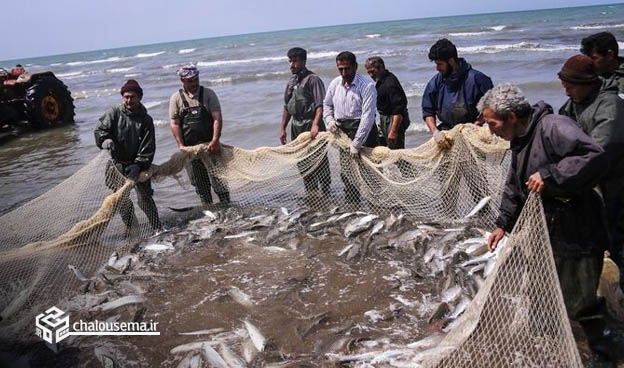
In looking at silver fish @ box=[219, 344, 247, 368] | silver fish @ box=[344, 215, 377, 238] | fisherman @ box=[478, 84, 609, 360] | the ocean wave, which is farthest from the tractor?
the ocean wave

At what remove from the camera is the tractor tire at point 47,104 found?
1675 centimetres

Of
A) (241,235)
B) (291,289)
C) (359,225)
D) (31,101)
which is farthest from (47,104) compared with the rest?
(291,289)

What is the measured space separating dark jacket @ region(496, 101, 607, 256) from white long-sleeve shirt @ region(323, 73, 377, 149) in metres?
3.21

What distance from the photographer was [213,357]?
14.3ft

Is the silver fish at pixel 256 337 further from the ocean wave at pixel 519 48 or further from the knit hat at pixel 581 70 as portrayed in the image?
the ocean wave at pixel 519 48

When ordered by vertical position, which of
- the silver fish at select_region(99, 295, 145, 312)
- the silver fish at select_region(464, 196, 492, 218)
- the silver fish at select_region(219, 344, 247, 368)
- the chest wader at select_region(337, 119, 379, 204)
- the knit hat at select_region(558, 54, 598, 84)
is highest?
the knit hat at select_region(558, 54, 598, 84)

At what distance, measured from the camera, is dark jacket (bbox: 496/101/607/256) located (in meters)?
3.23

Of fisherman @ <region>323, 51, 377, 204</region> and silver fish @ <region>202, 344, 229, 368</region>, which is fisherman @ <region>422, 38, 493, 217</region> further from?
silver fish @ <region>202, 344, 229, 368</region>

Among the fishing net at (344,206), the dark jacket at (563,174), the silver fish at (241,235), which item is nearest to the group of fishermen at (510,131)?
the dark jacket at (563,174)

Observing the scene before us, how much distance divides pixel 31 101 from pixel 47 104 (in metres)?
0.86

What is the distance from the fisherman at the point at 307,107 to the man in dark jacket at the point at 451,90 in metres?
1.70

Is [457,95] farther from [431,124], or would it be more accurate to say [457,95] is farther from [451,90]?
[431,124]

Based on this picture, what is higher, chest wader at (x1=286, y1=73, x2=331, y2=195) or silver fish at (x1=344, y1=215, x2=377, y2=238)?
chest wader at (x1=286, y1=73, x2=331, y2=195)

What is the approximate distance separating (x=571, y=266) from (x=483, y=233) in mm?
2469
